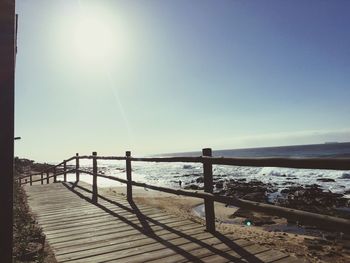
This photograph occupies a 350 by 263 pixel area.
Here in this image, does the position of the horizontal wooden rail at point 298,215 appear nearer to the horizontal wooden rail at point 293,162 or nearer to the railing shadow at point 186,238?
the horizontal wooden rail at point 293,162

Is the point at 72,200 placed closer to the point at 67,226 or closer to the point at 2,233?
the point at 67,226

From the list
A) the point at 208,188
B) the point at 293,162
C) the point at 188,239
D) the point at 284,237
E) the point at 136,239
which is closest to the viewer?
the point at 293,162

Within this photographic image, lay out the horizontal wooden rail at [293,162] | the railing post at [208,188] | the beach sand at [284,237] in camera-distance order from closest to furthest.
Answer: the horizontal wooden rail at [293,162], the railing post at [208,188], the beach sand at [284,237]

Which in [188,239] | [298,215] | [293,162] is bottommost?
[188,239]

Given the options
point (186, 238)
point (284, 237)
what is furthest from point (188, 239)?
point (284, 237)

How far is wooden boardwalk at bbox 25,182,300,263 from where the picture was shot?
459 centimetres

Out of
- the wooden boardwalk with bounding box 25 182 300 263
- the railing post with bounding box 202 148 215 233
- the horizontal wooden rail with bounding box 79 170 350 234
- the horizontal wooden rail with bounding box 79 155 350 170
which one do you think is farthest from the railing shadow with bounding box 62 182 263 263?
the horizontal wooden rail with bounding box 79 155 350 170

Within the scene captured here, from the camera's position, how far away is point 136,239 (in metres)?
5.53

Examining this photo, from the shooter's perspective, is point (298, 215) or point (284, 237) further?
point (284, 237)

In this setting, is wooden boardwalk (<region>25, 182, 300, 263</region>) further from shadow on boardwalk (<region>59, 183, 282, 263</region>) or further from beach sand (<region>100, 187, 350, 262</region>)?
beach sand (<region>100, 187, 350, 262</region>)

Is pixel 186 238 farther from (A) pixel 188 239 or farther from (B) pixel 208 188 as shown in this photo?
(B) pixel 208 188

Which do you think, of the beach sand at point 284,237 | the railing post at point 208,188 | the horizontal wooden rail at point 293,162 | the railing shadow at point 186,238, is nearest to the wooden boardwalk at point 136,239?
the railing shadow at point 186,238

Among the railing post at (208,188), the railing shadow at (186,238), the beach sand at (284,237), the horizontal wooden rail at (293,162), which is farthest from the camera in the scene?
the beach sand at (284,237)

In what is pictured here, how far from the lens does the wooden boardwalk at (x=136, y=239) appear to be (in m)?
4.59
